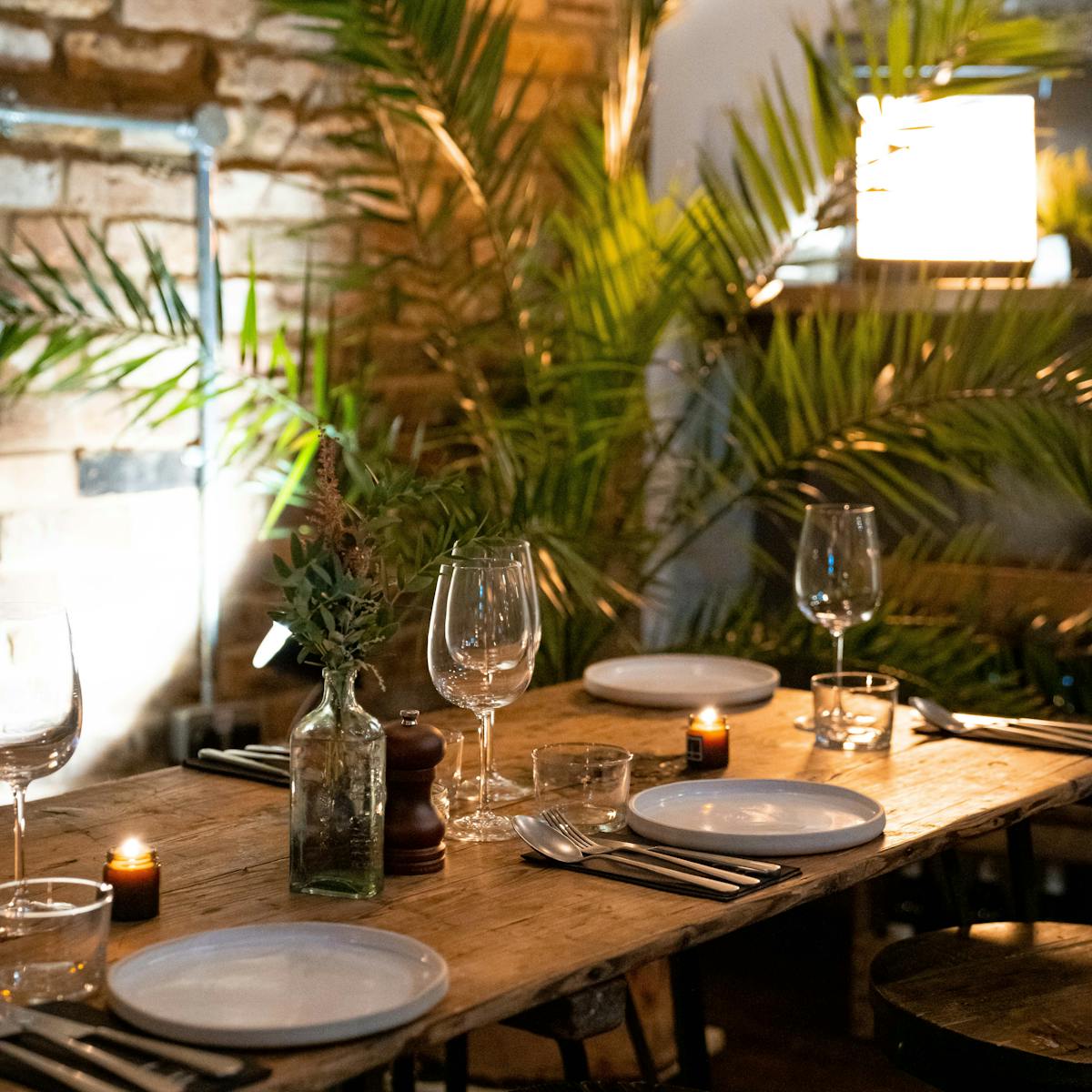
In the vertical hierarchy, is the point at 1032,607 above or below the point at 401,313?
below

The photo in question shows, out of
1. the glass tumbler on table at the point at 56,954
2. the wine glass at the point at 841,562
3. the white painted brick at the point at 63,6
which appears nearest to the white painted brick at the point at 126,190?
the white painted brick at the point at 63,6

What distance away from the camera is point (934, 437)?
3.20m

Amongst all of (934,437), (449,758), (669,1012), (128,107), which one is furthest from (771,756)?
(128,107)

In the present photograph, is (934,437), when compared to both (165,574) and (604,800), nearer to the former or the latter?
(165,574)

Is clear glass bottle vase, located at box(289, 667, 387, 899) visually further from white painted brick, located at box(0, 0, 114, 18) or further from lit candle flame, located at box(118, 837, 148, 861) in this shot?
white painted brick, located at box(0, 0, 114, 18)

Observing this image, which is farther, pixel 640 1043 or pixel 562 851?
pixel 640 1043

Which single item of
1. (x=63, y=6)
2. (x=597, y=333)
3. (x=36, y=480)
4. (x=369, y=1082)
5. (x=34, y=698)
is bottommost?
(x=369, y=1082)

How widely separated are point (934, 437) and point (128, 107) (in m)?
1.55

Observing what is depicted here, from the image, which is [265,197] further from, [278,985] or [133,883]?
[278,985]

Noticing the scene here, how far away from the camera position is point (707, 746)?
1905mm

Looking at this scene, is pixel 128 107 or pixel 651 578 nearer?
pixel 128 107

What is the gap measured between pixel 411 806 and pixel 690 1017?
645 mm

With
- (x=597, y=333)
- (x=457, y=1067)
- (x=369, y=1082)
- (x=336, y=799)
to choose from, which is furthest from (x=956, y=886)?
(x=597, y=333)

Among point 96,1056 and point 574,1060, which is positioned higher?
point 96,1056
